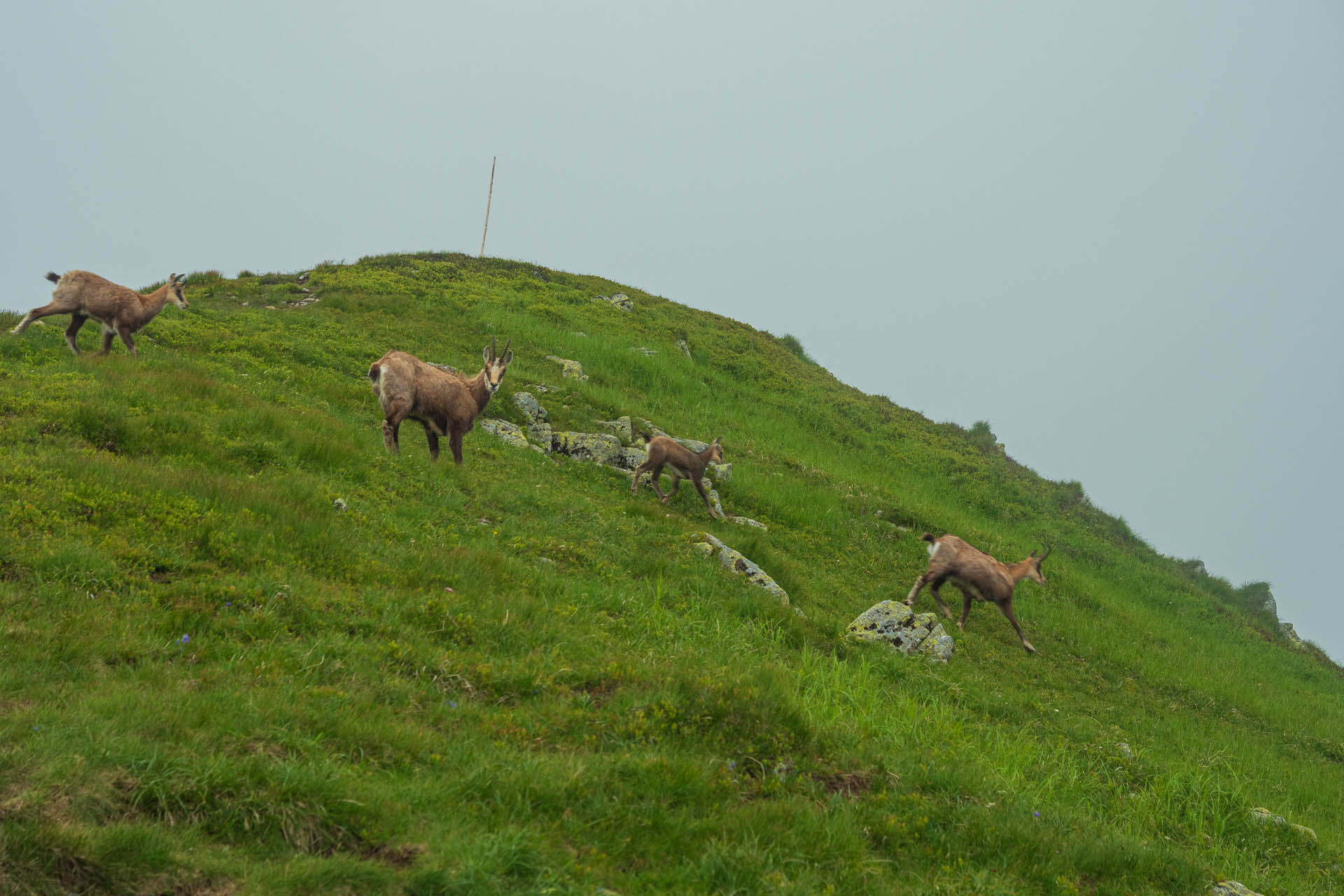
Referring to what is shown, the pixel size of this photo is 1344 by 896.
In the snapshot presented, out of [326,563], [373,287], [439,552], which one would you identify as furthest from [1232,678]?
[373,287]

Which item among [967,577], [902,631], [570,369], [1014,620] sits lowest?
[902,631]

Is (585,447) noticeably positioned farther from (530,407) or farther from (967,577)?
(967,577)

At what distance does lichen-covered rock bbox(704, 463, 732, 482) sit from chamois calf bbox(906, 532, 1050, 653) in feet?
17.8

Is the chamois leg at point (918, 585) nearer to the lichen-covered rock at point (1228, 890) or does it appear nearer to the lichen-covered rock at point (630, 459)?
the lichen-covered rock at point (630, 459)

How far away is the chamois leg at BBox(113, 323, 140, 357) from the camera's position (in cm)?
1484

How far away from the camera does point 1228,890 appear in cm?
653

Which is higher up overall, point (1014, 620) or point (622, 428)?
point (622, 428)

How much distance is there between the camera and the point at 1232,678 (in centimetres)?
1812

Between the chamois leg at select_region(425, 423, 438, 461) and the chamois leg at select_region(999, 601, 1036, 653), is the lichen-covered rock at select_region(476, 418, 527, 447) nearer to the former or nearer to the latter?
the chamois leg at select_region(425, 423, 438, 461)

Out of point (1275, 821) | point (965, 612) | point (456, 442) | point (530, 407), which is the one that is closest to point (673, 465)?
point (530, 407)

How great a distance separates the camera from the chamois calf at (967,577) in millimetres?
16156

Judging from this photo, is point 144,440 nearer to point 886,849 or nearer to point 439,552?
point 439,552

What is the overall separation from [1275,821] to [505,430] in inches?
589

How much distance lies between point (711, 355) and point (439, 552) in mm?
25695
